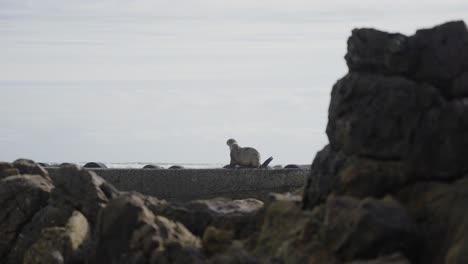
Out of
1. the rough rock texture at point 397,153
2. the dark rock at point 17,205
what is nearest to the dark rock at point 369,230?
the rough rock texture at point 397,153

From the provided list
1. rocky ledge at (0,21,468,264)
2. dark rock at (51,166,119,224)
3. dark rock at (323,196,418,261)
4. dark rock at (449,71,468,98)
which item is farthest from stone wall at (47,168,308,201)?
dark rock at (323,196,418,261)

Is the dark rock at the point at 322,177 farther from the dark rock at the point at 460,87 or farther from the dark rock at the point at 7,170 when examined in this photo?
the dark rock at the point at 7,170

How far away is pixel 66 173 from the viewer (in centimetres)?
1894

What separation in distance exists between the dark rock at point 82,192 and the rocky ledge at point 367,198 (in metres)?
1.66

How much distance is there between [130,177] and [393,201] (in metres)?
12.5

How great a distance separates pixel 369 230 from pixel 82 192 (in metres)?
6.53

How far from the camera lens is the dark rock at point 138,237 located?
14.5 metres

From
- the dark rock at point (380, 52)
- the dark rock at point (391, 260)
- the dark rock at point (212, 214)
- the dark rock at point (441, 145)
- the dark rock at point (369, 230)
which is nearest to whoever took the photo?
the dark rock at point (391, 260)

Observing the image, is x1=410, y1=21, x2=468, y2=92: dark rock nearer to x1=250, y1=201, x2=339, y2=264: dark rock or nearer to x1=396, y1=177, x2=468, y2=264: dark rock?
x1=396, y1=177, x2=468, y2=264: dark rock

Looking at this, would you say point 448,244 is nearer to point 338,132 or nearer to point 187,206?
point 338,132

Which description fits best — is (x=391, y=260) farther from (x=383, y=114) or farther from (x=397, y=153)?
(x=383, y=114)

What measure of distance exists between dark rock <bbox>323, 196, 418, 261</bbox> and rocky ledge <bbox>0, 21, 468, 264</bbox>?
1 cm

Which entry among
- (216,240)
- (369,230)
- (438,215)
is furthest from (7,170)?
(369,230)

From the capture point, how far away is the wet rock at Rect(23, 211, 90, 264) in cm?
1681
